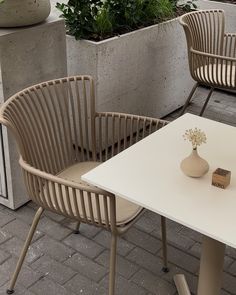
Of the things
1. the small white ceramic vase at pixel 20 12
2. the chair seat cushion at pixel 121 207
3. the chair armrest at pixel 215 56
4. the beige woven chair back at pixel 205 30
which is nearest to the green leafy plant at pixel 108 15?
the beige woven chair back at pixel 205 30

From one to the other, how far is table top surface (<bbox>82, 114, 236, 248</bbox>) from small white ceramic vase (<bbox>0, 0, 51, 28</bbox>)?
1016 mm

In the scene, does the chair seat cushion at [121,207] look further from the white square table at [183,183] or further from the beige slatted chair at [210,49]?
the beige slatted chair at [210,49]

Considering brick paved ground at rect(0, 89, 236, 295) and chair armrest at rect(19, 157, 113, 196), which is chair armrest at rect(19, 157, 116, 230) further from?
brick paved ground at rect(0, 89, 236, 295)

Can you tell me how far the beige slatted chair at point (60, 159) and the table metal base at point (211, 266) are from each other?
318mm

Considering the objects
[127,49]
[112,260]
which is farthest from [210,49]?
[112,260]

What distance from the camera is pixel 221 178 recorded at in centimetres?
170

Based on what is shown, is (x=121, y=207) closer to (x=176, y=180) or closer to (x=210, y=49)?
(x=176, y=180)

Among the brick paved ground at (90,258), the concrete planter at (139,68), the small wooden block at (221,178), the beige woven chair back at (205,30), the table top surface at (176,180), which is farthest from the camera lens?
the beige woven chair back at (205,30)

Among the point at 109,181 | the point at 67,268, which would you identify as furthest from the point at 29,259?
the point at 109,181

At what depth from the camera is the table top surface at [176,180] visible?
158 cm

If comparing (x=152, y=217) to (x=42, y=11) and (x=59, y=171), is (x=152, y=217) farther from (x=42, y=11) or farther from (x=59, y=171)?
(x=42, y=11)

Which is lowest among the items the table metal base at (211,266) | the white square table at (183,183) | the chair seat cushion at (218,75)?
the table metal base at (211,266)

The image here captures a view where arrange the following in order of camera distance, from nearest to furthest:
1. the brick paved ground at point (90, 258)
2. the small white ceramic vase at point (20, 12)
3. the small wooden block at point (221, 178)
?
1. the small wooden block at point (221, 178)
2. the brick paved ground at point (90, 258)
3. the small white ceramic vase at point (20, 12)

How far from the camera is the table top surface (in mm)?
1577
